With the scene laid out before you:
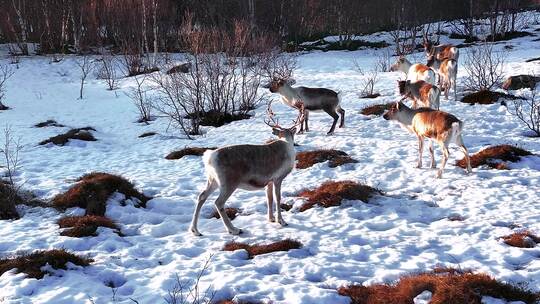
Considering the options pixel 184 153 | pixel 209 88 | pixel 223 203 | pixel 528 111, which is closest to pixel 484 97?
pixel 528 111

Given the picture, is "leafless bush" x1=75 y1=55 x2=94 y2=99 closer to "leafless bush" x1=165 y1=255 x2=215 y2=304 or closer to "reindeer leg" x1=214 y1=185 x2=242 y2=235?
"reindeer leg" x1=214 y1=185 x2=242 y2=235

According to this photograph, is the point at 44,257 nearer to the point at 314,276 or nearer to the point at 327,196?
the point at 314,276

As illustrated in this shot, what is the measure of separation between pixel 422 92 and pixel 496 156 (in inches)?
118

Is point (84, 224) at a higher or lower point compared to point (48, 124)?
lower

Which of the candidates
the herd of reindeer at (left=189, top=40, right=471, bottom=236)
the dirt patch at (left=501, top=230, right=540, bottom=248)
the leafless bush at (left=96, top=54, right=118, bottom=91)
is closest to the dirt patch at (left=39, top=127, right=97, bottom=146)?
the herd of reindeer at (left=189, top=40, right=471, bottom=236)

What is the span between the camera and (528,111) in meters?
11.7

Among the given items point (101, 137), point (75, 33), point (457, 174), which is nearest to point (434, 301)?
point (457, 174)

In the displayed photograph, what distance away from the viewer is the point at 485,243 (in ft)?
18.2

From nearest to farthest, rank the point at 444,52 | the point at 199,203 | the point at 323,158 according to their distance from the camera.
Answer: the point at 199,203 < the point at 323,158 < the point at 444,52

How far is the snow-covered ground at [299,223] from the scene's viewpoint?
4699 mm

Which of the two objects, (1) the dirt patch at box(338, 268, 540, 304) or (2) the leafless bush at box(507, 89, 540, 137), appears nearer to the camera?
(1) the dirt patch at box(338, 268, 540, 304)

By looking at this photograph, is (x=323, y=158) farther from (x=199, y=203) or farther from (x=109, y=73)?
(x=109, y=73)

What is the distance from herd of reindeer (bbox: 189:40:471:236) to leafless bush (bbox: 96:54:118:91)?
32.1 feet

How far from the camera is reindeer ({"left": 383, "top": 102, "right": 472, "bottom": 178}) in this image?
8031mm
